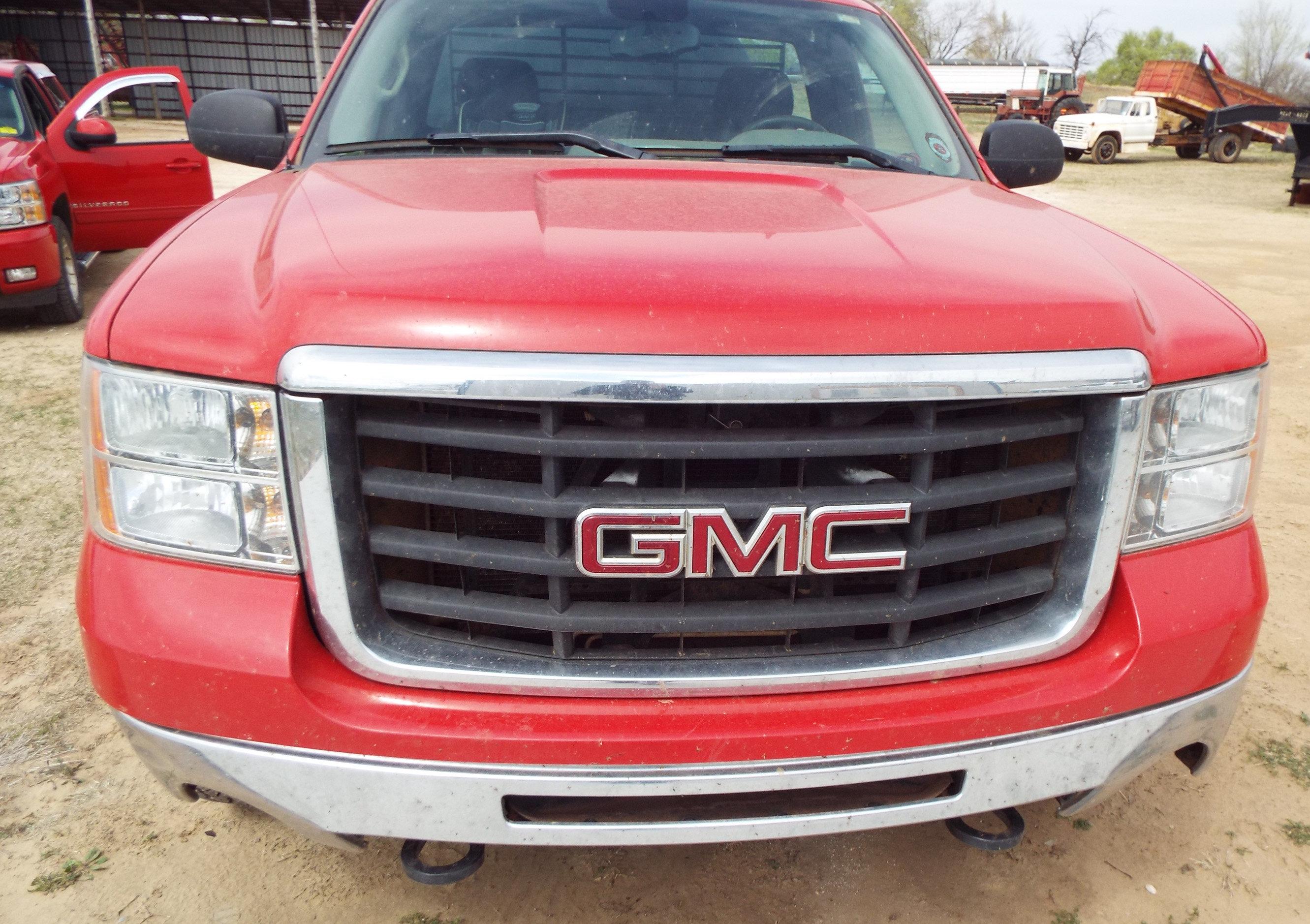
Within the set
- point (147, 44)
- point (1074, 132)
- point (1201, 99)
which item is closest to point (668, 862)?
point (1074, 132)

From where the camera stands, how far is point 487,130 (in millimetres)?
2479

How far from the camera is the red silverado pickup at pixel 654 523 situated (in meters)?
1.39

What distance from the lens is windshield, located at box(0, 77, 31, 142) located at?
6414 millimetres

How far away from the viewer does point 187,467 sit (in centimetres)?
147

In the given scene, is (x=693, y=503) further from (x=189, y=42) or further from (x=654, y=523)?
(x=189, y=42)

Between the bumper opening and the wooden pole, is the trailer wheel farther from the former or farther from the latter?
the bumper opening

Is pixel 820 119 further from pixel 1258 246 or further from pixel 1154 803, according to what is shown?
pixel 1258 246

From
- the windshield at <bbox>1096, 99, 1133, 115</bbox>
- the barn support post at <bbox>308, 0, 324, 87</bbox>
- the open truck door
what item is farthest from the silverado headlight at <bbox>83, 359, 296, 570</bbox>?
the windshield at <bbox>1096, 99, 1133, 115</bbox>

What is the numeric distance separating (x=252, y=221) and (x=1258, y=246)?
1254cm

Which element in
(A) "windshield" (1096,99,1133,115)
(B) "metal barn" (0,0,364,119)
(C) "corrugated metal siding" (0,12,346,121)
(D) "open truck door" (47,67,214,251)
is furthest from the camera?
(C) "corrugated metal siding" (0,12,346,121)

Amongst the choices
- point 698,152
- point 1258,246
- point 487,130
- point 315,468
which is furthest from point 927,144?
point 1258,246

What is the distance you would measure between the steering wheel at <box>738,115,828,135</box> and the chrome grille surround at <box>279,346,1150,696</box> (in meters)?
1.36

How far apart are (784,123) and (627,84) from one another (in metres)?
0.43

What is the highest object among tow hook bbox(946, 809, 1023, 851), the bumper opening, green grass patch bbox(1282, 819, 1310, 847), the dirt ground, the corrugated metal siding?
the corrugated metal siding
